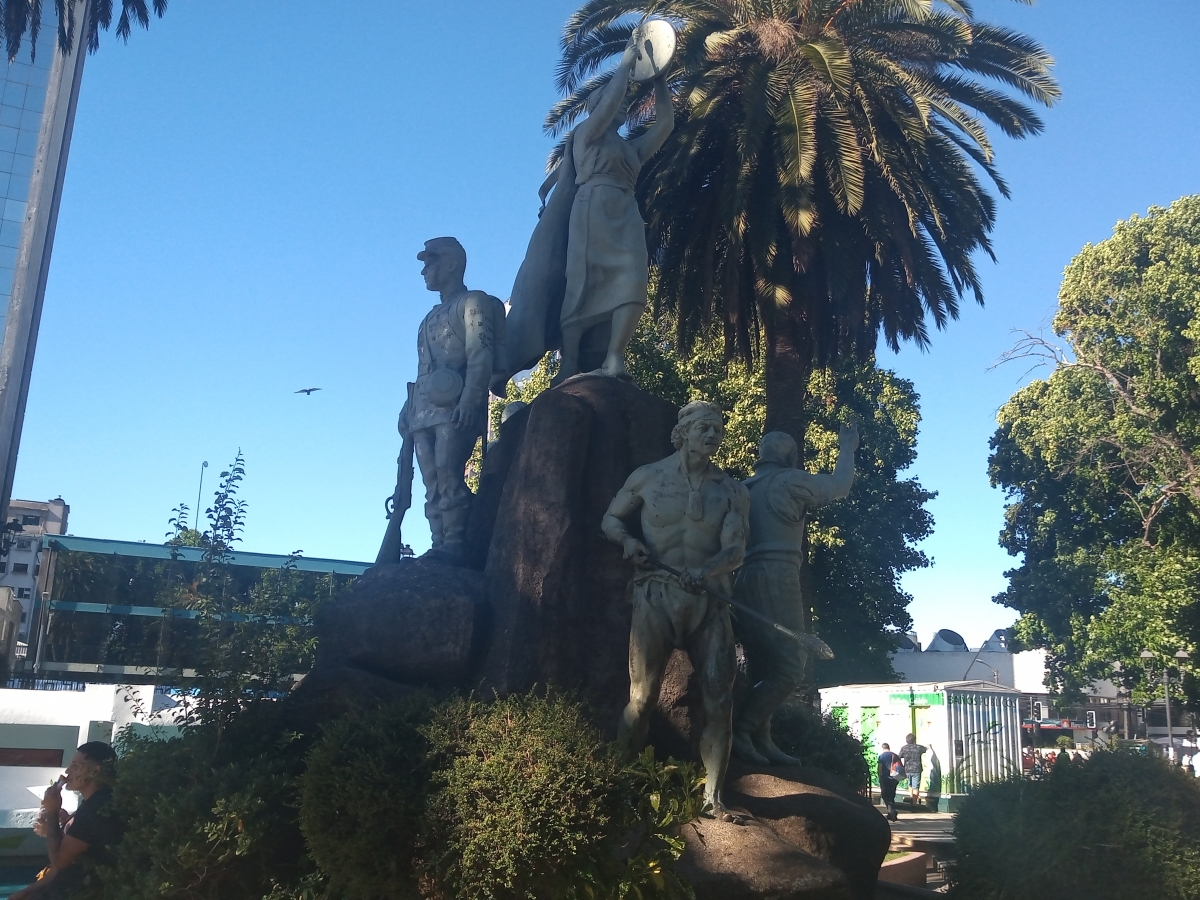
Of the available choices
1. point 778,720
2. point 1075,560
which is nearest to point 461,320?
point 778,720

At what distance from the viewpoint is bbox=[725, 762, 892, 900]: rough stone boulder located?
6.91 metres

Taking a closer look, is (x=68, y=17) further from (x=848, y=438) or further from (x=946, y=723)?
(x=946, y=723)

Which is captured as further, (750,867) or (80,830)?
(80,830)

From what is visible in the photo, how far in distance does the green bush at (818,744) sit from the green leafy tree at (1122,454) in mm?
14608

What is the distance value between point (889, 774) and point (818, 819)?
1441 cm

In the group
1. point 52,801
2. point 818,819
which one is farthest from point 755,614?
point 52,801

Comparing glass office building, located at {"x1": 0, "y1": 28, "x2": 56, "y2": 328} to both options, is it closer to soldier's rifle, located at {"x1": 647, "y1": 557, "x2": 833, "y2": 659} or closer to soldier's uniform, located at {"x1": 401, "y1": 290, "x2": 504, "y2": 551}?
soldier's uniform, located at {"x1": 401, "y1": 290, "x2": 504, "y2": 551}

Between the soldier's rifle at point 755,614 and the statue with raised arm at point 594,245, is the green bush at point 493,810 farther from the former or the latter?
the statue with raised arm at point 594,245

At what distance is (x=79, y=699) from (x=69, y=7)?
9747 mm

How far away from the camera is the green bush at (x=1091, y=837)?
709cm

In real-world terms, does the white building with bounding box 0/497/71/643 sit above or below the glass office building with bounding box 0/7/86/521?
below

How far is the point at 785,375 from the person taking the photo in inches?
668

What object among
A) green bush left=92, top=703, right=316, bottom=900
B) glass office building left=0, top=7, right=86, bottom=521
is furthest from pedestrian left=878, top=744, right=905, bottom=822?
glass office building left=0, top=7, right=86, bottom=521

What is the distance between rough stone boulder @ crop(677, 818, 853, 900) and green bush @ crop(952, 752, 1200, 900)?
5.42ft
